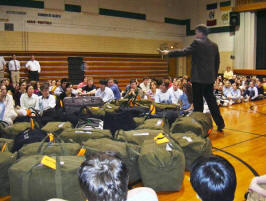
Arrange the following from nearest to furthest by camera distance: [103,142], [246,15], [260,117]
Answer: [103,142] → [260,117] → [246,15]

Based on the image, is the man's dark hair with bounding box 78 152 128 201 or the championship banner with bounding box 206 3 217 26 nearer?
the man's dark hair with bounding box 78 152 128 201

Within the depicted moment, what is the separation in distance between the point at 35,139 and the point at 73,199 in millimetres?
1016

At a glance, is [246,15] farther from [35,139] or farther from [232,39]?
[35,139]

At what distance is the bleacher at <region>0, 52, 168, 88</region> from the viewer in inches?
496

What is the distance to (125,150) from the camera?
2.86 metres

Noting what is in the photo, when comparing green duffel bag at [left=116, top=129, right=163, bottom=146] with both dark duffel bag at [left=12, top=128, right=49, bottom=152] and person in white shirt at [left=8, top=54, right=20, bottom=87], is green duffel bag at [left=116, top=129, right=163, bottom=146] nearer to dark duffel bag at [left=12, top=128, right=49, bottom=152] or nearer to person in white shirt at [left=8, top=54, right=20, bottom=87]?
dark duffel bag at [left=12, top=128, right=49, bottom=152]

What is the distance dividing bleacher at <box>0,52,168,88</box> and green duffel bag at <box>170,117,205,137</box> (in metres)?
9.64

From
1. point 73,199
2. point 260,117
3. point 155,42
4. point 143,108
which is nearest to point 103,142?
point 73,199

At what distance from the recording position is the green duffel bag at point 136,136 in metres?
3.15

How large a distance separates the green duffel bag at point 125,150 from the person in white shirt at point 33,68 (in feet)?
31.8

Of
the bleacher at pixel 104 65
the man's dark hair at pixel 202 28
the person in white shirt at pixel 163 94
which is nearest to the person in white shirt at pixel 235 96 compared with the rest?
the person in white shirt at pixel 163 94

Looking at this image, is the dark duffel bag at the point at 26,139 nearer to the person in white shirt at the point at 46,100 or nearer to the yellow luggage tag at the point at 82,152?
the yellow luggage tag at the point at 82,152

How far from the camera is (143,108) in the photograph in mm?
4504

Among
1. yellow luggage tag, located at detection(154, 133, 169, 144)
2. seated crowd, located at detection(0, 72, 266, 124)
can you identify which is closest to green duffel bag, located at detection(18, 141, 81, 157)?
yellow luggage tag, located at detection(154, 133, 169, 144)
